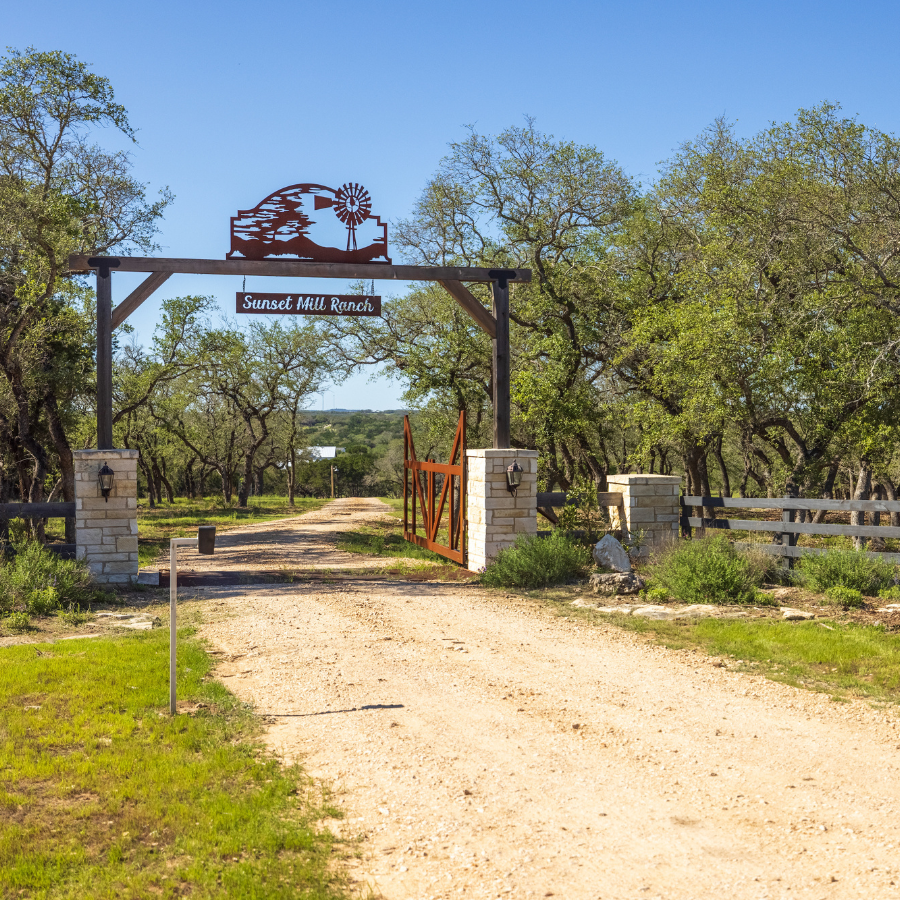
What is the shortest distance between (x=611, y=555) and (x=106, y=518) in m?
6.96

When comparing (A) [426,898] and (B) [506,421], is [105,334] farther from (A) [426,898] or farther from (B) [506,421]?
(A) [426,898]

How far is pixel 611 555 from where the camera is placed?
37.0ft

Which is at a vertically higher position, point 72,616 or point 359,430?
point 359,430

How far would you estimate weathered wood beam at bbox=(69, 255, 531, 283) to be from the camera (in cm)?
1124

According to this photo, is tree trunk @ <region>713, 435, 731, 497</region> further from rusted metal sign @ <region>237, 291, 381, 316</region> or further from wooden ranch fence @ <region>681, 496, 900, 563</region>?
rusted metal sign @ <region>237, 291, 381, 316</region>

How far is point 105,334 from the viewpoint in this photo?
11.2 meters

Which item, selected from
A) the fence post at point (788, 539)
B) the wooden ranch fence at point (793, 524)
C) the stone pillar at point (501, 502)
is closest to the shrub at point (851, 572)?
the wooden ranch fence at point (793, 524)

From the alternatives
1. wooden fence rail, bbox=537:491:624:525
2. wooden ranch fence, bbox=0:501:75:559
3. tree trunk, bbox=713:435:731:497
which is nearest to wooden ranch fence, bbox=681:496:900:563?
wooden fence rail, bbox=537:491:624:525

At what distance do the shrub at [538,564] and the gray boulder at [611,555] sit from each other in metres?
→ 0.20

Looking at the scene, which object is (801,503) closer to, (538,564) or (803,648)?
(538,564)

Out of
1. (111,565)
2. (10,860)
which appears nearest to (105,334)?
(111,565)

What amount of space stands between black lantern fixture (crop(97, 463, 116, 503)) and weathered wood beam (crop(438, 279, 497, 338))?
5.40 metres

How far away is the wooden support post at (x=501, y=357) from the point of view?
12227 millimetres

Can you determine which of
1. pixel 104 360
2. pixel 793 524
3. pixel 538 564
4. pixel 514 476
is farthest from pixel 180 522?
pixel 793 524
